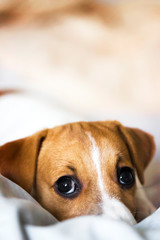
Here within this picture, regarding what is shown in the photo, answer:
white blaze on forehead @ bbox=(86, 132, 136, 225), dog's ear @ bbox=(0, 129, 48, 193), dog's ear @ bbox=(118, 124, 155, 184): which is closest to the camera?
white blaze on forehead @ bbox=(86, 132, 136, 225)

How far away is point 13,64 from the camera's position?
1.09 m

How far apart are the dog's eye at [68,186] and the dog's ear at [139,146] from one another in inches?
10.3

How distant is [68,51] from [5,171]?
528 millimetres

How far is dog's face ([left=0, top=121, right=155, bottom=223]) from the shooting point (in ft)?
2.90

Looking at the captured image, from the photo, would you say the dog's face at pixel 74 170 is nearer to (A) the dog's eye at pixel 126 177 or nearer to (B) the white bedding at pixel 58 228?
(A) the dog's eye at pixel 126 177

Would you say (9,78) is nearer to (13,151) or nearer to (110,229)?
(13,151)

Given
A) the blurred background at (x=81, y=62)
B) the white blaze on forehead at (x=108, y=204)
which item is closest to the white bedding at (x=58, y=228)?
the white blaze on forehead at (x=108, y=204)

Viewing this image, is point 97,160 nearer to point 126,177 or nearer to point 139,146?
point 126,177

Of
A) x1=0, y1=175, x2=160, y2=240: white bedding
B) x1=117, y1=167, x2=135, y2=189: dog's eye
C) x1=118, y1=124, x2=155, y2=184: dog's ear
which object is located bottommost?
x1=0, y1=175, x2=160, y2=240: white bedding

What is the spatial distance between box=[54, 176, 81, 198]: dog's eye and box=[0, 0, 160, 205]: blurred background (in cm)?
22

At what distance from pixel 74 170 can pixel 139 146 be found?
0.32 meters

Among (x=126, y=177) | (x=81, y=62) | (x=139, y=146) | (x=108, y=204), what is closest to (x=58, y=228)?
(x=108, y=204)

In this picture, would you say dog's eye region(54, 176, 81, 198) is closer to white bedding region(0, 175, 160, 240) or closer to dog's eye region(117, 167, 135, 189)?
dog's eye region(117, 167, 135, 189)

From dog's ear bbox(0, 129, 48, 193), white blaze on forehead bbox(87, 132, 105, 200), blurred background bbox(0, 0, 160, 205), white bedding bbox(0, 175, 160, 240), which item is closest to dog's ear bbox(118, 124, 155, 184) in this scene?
blurred background bbox(0, 0, 160, 205)
